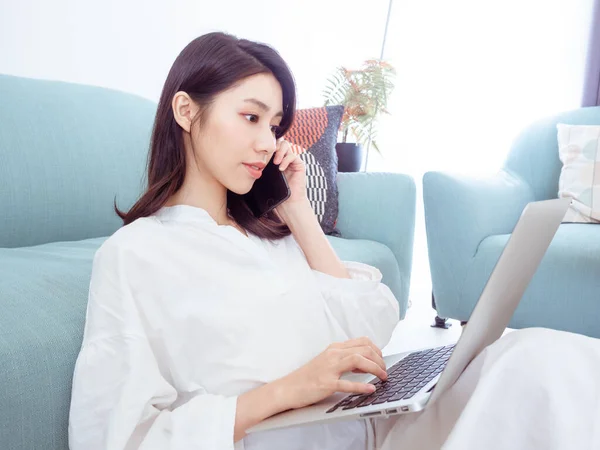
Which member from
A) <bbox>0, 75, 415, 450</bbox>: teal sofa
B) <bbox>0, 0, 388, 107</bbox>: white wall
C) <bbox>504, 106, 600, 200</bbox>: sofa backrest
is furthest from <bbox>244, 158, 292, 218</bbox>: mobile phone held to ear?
<bbox>504, 106, 600, 200</bbox>: sofa backrest

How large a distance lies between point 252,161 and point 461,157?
2.78 m

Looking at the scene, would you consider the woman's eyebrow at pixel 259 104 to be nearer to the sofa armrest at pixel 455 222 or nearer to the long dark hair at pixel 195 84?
the long dark hair at pixel 195 84

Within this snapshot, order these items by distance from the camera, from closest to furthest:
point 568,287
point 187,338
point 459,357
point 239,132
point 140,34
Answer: point 459,357, point 187,338, point 239,132, point 568,287, point 140,34

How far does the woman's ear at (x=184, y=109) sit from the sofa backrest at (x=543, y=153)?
1.82 metres

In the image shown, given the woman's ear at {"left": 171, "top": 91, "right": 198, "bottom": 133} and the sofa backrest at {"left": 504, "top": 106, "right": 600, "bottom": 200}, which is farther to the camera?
the sofa backrest at {"left": 504, "top": 106, "right": 600, "bottom": 200}

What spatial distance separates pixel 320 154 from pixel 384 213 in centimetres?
29

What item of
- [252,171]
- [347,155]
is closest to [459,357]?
[252,171]

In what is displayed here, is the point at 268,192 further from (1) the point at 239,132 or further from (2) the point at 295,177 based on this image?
(1) the point at 239,132

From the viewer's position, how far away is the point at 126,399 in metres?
0.70

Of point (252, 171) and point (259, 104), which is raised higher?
point (259, 104)

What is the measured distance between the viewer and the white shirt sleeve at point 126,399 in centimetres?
69

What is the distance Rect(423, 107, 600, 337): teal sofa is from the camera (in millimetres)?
1713

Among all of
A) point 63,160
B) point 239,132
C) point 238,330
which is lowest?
point 238,330

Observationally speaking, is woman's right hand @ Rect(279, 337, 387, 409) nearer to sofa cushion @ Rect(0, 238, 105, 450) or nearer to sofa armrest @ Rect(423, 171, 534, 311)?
sofa cushion @ Rect(0, 238, 105, 450)
